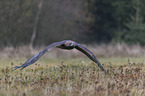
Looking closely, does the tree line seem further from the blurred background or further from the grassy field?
the grassy field

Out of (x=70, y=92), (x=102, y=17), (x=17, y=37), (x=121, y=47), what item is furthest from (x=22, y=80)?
(x=102, y=17)

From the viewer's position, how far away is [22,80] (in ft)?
21.0

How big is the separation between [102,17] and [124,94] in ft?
90.6

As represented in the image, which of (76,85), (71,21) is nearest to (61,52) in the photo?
(76,85)

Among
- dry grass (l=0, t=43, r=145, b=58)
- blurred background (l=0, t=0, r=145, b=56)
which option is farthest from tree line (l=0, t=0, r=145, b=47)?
dry grass (l=0, t=43, r=145, b=58)

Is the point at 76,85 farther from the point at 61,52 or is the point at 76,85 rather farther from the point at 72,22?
the point at 72,22

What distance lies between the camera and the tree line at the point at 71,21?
24250 millimetres

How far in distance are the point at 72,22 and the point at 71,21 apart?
17 cm

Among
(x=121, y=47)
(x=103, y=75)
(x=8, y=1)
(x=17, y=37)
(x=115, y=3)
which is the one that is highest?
(x=115, y=3)

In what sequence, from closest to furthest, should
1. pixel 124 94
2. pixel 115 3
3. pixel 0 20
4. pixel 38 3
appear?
pixel 124 94 < pixel 0 20 < pixel 38 3 < pixel 115 3

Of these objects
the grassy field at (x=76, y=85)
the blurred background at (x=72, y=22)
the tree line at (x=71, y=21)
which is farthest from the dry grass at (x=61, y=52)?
the grassy field at (x=76, y=85)

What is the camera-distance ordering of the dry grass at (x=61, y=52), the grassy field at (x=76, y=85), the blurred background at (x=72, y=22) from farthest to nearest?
the blurred background at (x=72, y=22) → the dry grass at (x=61, y=52) → the grassy field at (x=76, y=85)

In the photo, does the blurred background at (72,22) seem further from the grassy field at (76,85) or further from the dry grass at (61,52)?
the grassy field at (76,85)

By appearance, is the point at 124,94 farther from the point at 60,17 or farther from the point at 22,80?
the point at 60,17
